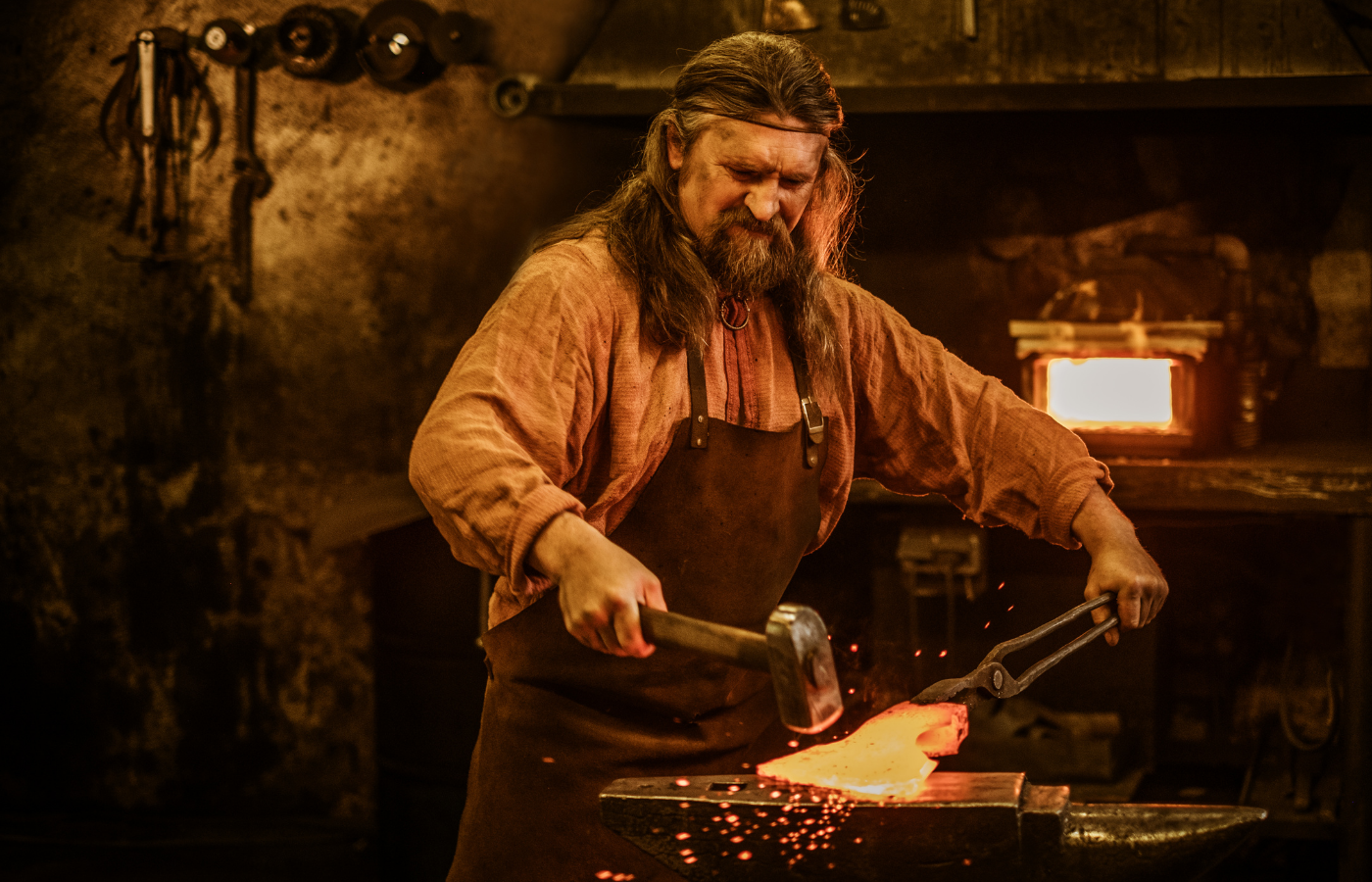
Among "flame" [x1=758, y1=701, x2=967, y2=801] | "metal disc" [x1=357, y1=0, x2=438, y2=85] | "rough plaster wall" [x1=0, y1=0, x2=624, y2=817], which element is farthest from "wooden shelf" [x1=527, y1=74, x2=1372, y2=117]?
"flame" [x1=758, y1=701, x2=967, y2=801]

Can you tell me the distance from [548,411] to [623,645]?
427mm

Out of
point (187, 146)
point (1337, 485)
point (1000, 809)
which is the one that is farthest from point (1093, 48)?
point (187, 146)

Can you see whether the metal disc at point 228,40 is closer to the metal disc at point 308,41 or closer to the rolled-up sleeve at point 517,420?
the metal disc at point 308,41

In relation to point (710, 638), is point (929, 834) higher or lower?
lower

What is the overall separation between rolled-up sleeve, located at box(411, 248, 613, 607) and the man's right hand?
33mm

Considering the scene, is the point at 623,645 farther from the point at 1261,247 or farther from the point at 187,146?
the point at 187,146

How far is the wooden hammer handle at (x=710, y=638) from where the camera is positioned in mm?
→ 1296

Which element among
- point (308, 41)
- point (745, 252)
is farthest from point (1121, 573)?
point (308, 41)

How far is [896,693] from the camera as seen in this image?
3.52 m

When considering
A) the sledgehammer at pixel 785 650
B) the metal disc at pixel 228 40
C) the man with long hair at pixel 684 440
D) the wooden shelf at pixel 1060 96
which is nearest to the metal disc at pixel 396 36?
the metal disc at pixel 228 40

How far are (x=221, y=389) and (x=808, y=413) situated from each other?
2663mm

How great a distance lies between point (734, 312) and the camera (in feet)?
6.44

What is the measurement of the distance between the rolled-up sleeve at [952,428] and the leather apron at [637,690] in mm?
196

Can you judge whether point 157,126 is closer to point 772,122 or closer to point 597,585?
point 772,122
